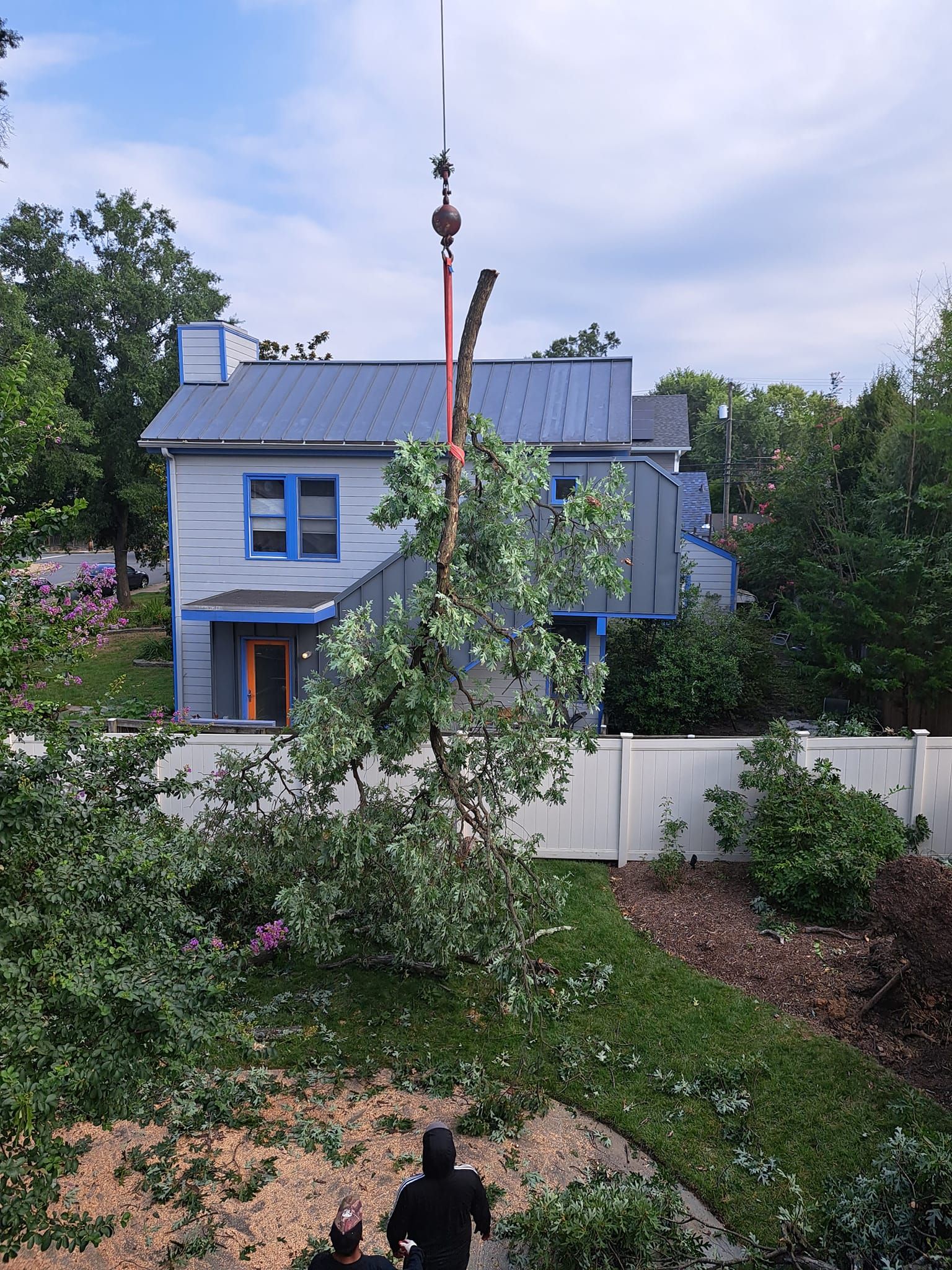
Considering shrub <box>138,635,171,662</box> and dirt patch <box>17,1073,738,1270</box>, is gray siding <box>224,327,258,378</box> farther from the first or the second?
dirt patch <box>17,1073,738,1270</box>

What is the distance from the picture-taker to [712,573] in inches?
730

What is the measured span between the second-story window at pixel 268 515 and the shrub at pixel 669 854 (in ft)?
26.8

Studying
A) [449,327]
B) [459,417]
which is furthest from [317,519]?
[449,327]

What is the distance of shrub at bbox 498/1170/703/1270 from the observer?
4.08m

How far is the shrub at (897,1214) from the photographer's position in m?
3.98

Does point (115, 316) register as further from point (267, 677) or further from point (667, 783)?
point (667, 783)

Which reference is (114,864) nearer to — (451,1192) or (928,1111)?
(451,1192)

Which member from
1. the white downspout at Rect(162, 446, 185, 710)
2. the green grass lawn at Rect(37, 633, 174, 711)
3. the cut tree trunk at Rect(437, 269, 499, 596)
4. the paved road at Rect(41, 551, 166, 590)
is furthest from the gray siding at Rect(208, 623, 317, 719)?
the paved road at Rect(41, 551, 166, 590)

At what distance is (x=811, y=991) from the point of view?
22.8 ft

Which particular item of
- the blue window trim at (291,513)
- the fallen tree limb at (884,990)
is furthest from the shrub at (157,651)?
the fallen tree limb at (884,990)

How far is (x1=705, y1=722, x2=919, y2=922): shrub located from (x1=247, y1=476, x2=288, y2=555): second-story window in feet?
28.5

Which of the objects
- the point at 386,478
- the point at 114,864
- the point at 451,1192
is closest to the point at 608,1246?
the point at 451,1192

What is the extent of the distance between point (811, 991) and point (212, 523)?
38.3 ft

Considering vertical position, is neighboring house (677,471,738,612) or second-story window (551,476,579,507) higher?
second-story window (551,476,579,507)
